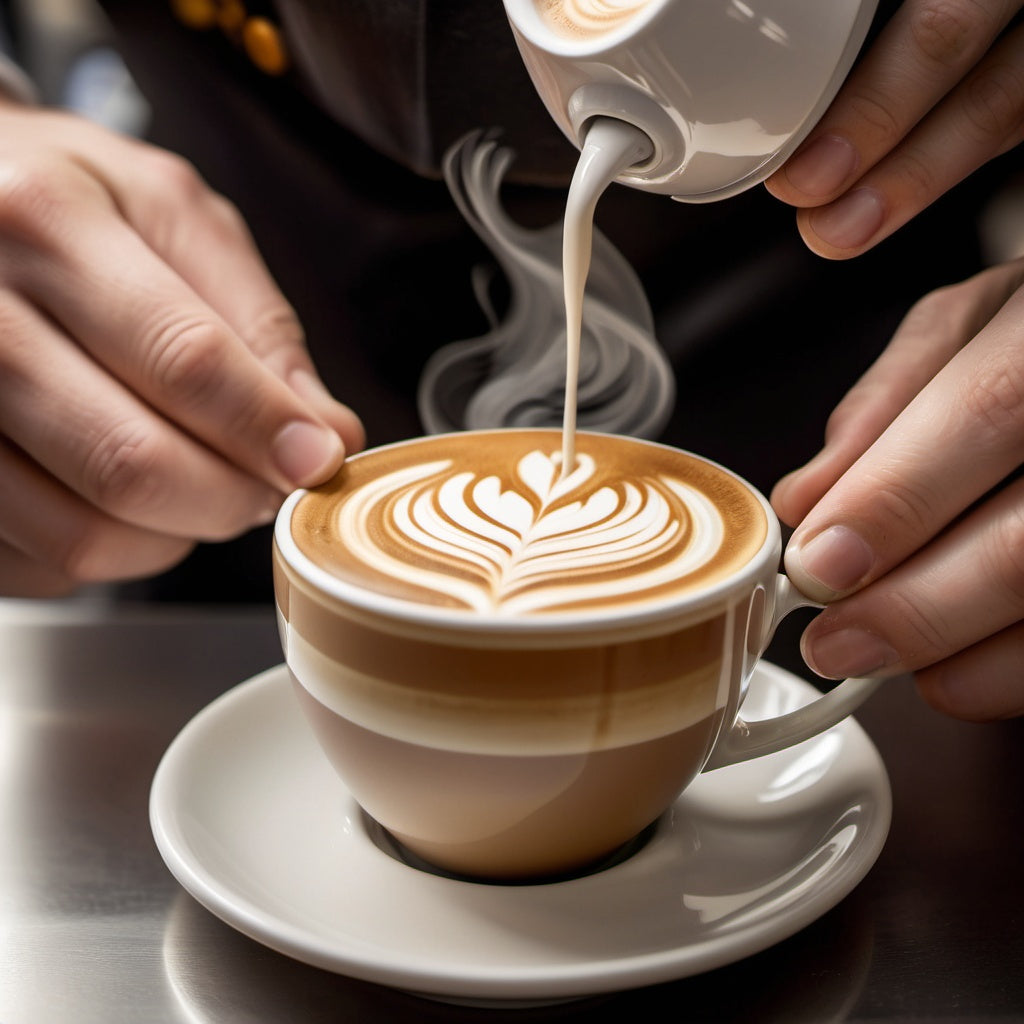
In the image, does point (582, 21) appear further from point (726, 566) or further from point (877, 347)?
point (877, 347)

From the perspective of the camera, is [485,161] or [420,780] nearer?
[420,780]

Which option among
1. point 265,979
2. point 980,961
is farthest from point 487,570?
point 980,961

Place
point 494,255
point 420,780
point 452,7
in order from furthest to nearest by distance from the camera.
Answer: point 494,255, point 452,7, point 420,780

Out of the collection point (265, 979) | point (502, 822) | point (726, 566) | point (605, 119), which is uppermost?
point (605, 119)

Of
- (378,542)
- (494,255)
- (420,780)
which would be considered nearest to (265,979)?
(420,780)

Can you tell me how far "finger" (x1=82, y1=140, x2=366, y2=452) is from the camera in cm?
100

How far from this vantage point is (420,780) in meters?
0.60

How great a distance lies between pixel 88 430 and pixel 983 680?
2.17 feet

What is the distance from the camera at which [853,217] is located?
0.70 m

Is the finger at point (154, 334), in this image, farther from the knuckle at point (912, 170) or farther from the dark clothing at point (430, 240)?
the knuckle at point (912, 170)

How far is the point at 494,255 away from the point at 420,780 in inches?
26.3

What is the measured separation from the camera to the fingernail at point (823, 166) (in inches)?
25.9

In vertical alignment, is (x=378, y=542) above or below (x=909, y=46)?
below

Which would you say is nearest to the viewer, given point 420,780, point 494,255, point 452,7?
point 420,780
